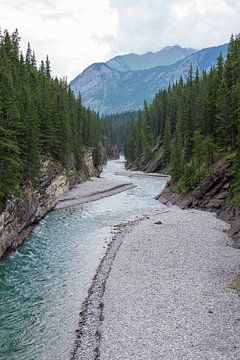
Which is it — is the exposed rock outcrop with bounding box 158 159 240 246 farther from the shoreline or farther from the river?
the shoreline

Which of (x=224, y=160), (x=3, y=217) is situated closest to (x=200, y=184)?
(x=224, y=160)

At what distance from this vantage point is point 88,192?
71625 mm

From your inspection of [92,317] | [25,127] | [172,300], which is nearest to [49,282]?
[92,317]

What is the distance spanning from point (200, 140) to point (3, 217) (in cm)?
3574

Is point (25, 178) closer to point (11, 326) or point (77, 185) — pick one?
point (11, 326)

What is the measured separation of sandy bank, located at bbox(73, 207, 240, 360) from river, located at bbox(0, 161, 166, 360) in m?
1.10

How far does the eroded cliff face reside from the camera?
34516 millimetres

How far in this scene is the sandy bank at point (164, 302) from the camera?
18672 millimetres

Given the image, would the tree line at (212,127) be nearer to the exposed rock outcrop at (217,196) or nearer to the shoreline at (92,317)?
the exposed rock outcrop at (217,196)

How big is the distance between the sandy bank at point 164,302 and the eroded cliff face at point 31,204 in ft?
30.3

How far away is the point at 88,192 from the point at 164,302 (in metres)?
49.1

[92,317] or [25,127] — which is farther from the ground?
[25,127]

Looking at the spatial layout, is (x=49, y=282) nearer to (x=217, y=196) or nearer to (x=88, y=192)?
(x=217, y=196)

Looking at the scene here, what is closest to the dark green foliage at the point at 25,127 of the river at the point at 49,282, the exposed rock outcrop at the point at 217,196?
the river at the point at 49,282
